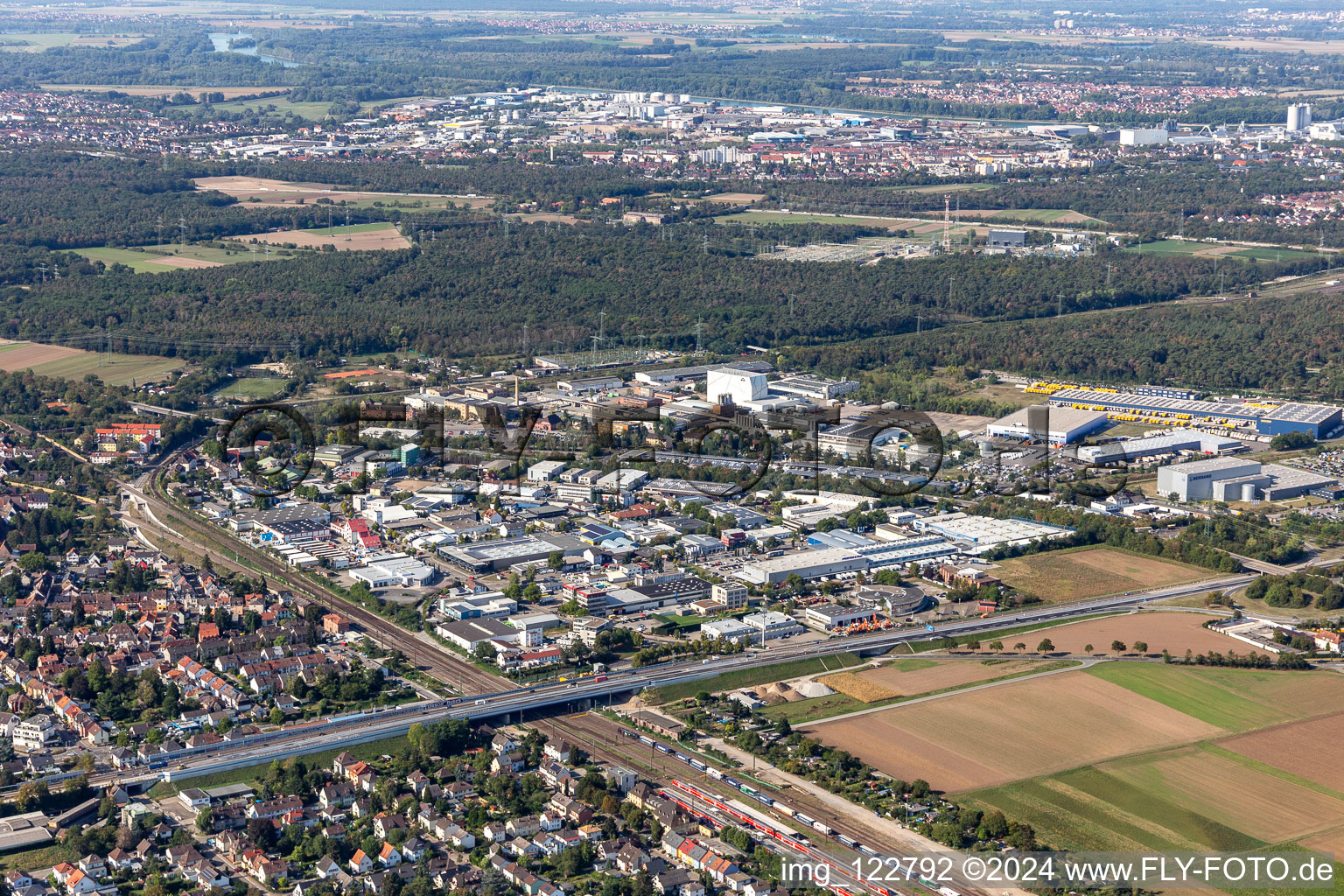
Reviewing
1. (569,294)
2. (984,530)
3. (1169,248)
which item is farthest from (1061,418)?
(1169,248)

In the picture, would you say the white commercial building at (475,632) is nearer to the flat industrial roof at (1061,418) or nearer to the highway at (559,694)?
the highway at (559,694)

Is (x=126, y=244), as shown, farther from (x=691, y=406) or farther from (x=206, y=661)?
(x=206, y=661)

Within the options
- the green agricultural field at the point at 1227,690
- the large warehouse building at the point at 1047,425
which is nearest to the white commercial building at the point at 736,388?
the large warehouse building at the point at 1047,425

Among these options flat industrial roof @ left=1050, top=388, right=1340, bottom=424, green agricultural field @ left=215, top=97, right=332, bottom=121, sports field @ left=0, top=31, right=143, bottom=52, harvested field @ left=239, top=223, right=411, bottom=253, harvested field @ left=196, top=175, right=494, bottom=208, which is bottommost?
flat industrial roof @ left=1050, top=388, right=1340, bottom=424

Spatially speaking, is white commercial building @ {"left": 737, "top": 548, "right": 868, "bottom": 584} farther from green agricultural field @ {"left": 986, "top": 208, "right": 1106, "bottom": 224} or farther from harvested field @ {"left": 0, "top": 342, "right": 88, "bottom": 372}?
green agricultural field @ {"left": 986, "top": 208, "right": 1106, "bottom": 224}

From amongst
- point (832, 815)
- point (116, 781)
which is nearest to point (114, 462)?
point (116, 781)

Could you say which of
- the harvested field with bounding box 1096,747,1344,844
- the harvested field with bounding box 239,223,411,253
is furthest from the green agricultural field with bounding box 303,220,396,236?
the harvested field with bounding box 1096,747,1344,844

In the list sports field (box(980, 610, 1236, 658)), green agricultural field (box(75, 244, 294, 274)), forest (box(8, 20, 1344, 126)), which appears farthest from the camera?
forest (box(8, 20, 1344, 126))
